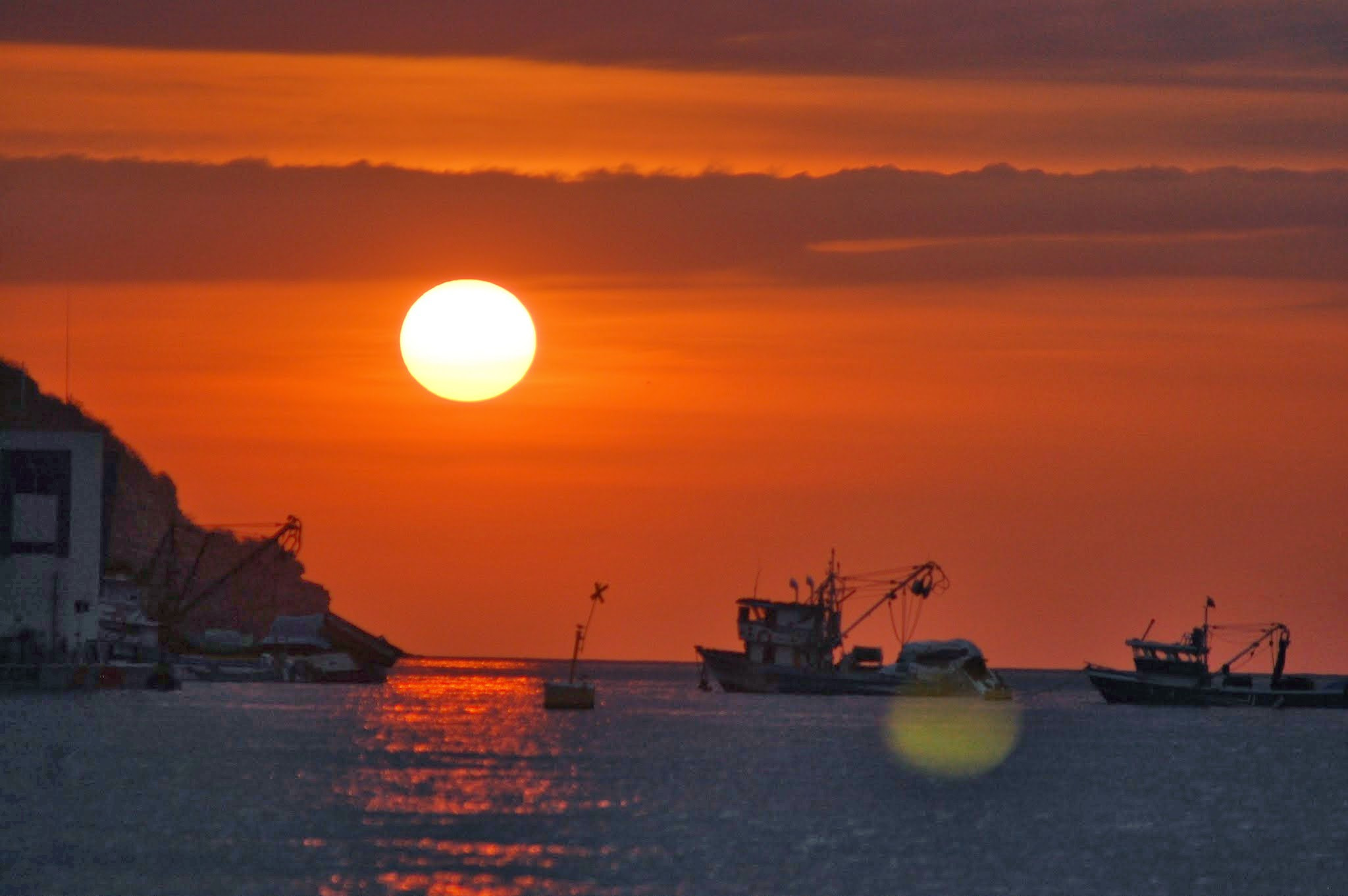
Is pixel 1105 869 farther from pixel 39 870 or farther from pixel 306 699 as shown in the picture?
pixel 306 699

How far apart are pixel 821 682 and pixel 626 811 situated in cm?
11463

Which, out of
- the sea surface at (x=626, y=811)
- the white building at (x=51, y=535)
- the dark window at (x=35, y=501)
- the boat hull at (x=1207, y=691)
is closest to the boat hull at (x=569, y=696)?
the sea surface at (x=626, y=811)

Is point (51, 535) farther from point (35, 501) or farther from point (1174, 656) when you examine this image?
point (1174, 656)

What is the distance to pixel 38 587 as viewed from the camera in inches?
5576

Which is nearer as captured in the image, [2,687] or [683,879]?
[683,879]

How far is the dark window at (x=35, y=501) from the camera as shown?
144m

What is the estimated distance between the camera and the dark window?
14388cm

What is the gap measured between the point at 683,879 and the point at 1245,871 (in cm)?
1690

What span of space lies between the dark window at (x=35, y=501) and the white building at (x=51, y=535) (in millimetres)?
42

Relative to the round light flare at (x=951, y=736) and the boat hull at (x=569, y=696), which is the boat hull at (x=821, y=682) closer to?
the round light flare at (x=951, y=736)

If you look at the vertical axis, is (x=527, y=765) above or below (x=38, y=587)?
below

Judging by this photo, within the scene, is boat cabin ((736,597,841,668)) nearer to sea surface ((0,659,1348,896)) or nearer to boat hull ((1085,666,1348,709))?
boat hull ((1085,666,1348,709))

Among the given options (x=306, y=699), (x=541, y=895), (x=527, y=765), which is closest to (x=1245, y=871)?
(x=541, y=895)

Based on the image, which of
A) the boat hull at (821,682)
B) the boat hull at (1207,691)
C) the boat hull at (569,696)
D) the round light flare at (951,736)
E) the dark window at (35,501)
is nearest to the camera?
the round light flare at (951,736)
